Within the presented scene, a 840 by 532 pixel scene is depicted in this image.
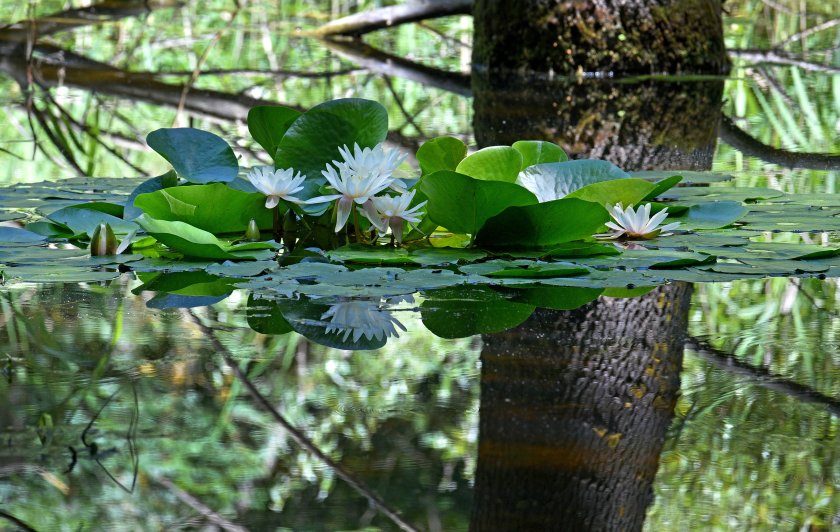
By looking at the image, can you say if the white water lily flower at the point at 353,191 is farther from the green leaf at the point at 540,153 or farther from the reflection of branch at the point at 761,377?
the reflection of branch at the point at 761,377

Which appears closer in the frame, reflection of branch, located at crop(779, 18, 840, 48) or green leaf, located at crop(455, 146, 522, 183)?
green leaf, located at crop(455, 146, 522, 183)

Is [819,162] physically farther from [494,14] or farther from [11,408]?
[494,14]

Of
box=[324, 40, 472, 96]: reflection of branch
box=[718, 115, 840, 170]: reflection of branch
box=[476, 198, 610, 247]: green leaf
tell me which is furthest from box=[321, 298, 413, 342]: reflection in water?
box=[324, 40, 472, 96]: reflection of branch

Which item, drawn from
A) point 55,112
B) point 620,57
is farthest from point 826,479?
point 620,57

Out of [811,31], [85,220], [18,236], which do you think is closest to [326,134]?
[85,220]

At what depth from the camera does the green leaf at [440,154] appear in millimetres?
2283

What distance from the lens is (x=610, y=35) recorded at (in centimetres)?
570

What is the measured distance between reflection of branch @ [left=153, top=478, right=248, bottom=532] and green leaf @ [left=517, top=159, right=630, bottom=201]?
1229 millimetres

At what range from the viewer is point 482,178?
86.8 inches

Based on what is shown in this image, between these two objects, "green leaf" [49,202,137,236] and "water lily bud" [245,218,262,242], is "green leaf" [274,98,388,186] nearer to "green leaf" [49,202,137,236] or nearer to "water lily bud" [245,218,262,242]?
"water lily bud" [245,218,262,242]

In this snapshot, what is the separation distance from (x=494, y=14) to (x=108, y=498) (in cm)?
512

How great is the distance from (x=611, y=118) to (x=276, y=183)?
7.73 feet

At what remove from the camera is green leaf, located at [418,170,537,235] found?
2014mm

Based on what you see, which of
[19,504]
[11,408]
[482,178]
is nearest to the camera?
[19,504]
